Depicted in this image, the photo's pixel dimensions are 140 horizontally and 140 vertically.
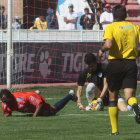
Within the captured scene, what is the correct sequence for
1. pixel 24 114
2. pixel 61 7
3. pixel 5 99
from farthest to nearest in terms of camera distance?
1. pixel 61 7
2. pixel 24 114
3. pixel 5 99

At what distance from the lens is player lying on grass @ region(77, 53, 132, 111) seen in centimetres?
1057

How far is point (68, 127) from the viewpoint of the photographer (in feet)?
26.6

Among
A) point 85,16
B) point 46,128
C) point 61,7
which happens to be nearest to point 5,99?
point 46,128

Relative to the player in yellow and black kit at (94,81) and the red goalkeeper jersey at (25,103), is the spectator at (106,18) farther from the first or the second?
the red goalkeeper jersey at (25,103)

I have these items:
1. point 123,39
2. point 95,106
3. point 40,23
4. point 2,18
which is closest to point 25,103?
point 95,106

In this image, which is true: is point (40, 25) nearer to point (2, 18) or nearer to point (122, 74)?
point (2, 18)

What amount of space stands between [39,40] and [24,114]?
25.9 feet

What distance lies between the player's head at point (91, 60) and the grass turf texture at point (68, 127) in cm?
90

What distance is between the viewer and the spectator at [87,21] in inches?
766

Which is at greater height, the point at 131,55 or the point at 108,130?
the point at 131,55

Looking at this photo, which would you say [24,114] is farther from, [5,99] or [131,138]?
[131,138]

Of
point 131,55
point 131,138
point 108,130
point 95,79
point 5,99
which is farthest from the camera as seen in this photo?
point 95,79

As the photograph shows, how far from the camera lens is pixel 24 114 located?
10344mm

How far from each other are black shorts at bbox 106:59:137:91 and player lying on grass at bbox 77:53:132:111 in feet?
10.1
